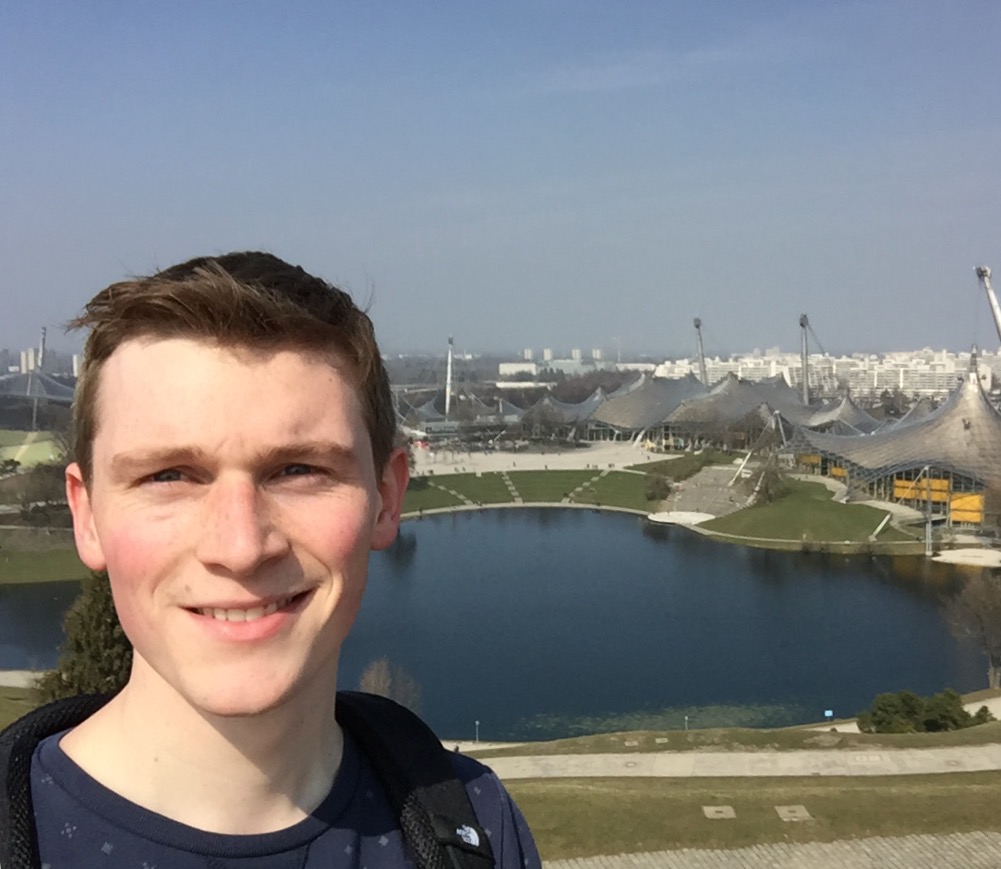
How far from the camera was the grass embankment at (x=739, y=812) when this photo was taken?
561 centimetres

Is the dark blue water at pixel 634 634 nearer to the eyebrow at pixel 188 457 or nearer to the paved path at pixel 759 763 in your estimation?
the paved path at pixel 759 763

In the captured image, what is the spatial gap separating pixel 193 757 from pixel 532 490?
2601cm

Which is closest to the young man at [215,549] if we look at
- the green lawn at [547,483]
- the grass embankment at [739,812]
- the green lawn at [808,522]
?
the grass embankment at [739,812]

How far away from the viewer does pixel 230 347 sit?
0.82 m

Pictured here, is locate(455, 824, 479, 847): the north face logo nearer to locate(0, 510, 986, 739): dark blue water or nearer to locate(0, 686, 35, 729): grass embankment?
locate(0, 686, 35, 729): grass embankment

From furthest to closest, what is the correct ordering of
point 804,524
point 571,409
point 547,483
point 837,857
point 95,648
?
point 571,409, point 547,483, point 804,524, point 95,648, point 837,857

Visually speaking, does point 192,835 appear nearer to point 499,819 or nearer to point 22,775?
point 22,775

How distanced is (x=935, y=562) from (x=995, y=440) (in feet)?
18.5

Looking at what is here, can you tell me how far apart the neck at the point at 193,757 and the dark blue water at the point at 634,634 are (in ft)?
32.0

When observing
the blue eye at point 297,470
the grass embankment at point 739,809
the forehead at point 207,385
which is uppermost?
the forehead at point 207,385

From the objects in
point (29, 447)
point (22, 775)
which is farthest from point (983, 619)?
point (29, 447)

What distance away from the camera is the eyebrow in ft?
2.62

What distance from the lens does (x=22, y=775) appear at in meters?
0.80

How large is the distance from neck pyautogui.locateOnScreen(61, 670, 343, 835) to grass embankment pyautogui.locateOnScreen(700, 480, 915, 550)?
791 inches
